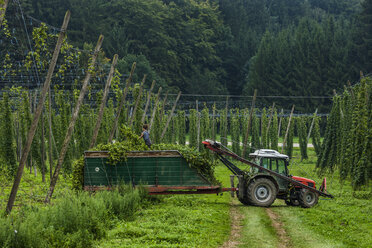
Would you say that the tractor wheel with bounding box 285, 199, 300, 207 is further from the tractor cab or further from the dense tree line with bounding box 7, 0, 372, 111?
the dense tree line with bounding box 7, 0, 372, 111

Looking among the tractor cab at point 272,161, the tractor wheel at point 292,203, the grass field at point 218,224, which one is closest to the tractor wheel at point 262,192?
the grass field at point 218,224

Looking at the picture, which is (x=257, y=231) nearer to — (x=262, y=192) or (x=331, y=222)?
(x=331, y=222)

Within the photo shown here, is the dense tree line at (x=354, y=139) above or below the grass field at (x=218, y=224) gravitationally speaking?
above

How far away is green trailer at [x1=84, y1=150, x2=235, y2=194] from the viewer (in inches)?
728

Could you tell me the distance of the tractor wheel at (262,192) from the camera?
63.6 ft

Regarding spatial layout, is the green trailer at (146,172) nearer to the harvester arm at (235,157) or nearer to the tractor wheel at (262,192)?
the harvester arm at (235,157)

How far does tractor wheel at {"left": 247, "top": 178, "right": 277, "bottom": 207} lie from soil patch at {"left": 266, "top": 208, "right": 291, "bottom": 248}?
79 cm

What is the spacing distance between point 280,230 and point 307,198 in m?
5.39

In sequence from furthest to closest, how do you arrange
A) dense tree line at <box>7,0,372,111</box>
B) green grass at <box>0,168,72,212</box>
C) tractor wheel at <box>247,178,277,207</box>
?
dense tree line at <box>7,0,372,111</box>
tractor wheel at <box>247,178,277,207</box>
green grass at <box>0,168,72,212</box>

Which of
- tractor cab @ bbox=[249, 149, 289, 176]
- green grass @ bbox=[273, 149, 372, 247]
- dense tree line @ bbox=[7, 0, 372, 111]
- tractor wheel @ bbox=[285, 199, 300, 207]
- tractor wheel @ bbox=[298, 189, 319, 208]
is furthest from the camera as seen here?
dense tree line @ bbox=[7, 0, 372, 111]

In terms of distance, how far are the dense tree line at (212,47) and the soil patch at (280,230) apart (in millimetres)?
72371

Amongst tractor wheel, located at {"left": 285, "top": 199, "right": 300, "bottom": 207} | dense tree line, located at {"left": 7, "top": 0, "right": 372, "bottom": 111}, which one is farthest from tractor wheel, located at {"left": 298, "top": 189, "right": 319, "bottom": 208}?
dense tree line, located at {"left": 7, "top": 0, "right": 372, "bottom": 111}

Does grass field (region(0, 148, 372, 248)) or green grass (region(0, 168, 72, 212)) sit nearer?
grass field (region(0, 148, 372, 248))

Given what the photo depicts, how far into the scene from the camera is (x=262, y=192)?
1955 cm
